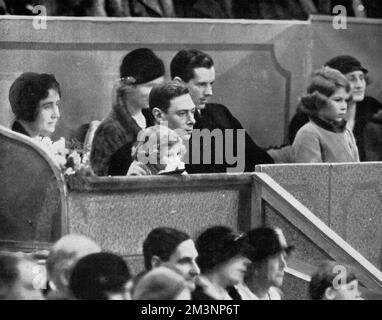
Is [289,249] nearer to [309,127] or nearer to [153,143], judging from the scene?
[309,127]

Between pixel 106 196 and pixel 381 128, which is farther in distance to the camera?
pixel 381 128

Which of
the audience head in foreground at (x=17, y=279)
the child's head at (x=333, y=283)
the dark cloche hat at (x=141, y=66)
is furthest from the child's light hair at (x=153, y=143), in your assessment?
the child's head at (x=333, y=283)

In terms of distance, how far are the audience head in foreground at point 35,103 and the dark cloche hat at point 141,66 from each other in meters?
0.36

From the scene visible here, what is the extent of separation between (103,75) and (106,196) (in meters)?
0.61

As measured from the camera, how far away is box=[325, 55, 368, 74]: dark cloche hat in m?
7.02

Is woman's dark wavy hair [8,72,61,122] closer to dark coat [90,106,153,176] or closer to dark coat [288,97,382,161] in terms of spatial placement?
dark coat [90,106,153,176]

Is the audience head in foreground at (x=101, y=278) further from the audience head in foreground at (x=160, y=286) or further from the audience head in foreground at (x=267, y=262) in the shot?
the audience head in foreground at (x=267, y=262)

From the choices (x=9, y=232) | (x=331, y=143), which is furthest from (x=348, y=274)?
(x=9, y=232)

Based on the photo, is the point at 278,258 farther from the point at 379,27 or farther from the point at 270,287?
the point at 379,27

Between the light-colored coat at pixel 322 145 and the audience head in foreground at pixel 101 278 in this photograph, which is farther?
the light-colored coat at pixel 322 145

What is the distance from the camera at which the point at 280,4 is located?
691 cm

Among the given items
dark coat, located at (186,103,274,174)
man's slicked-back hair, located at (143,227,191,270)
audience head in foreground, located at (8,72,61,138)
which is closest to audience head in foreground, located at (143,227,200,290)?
man's slicked-back hair, located at (143,227,191,270)

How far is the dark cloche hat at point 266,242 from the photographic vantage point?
6.61 meters
